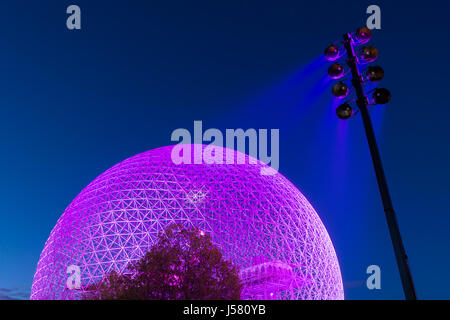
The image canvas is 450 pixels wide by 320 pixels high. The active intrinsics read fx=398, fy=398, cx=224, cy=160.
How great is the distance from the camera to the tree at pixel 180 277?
1563 cm

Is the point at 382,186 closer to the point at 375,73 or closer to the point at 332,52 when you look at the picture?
the point at 375,73

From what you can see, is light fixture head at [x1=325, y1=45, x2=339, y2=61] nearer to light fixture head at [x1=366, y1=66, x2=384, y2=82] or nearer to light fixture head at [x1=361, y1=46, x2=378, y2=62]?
light fixture head at [x1=361, y1=46, x2=378, y2=62]

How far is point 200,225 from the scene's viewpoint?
80.6ft

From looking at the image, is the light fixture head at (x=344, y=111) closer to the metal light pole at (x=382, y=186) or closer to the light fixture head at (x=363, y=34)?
the metal light pole at (x=382, y=186)

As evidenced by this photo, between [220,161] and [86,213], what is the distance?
31.1ft

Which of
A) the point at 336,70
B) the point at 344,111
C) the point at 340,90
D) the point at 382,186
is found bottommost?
the point at 382,186

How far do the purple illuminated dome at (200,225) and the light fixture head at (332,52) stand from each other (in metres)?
18.9

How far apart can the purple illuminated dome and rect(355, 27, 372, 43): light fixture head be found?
62.9 ft

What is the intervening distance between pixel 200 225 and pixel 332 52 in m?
19.1

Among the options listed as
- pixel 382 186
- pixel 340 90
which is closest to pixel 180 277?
pixel 340 90

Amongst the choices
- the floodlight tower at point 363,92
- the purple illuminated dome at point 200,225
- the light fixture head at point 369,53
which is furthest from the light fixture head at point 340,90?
the purple illuminated dome at point 200,225
